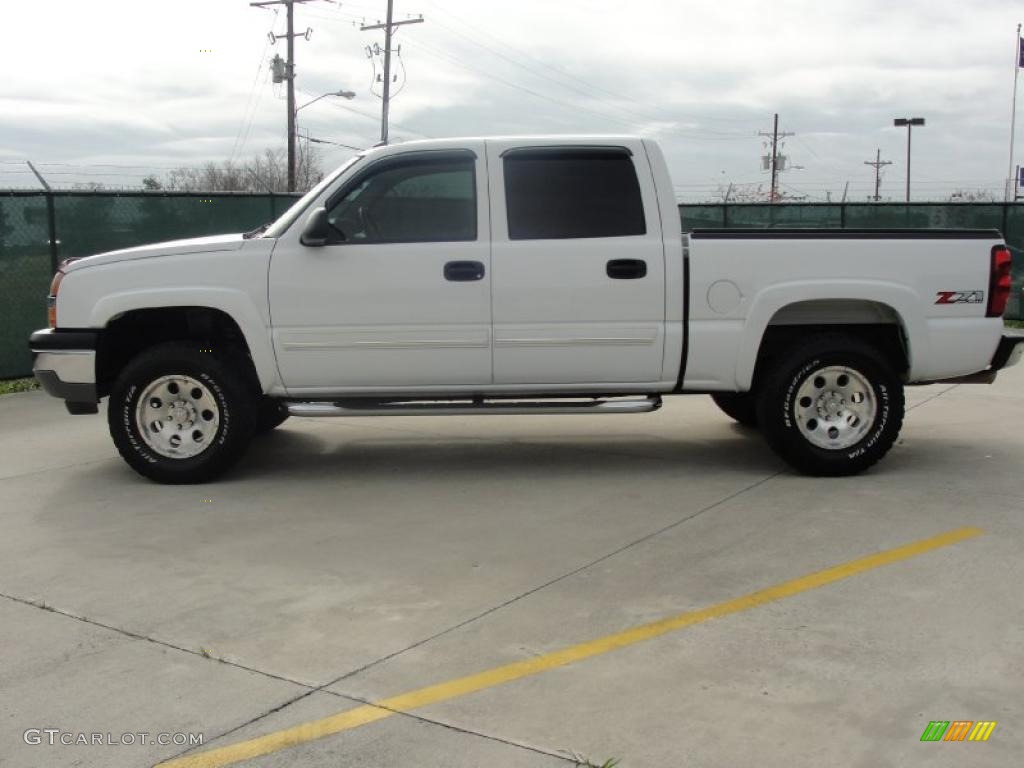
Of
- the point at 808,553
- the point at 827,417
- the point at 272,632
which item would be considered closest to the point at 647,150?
the point at 827,417

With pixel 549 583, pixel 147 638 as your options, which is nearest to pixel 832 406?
pixel 549 583

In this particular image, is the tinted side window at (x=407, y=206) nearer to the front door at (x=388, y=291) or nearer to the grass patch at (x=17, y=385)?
the front door at (x=388, y=291)

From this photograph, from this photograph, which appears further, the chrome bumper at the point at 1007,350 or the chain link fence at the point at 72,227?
the chain link fence at the point at 72,227

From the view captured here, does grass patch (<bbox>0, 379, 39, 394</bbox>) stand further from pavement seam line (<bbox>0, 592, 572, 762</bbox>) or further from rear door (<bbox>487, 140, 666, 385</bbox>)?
pavement seam line (<bbox>0, 592, 572, 762</bbox>)

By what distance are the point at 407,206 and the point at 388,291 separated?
55 centimetres

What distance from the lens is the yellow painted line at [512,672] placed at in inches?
138

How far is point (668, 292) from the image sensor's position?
6.65 metres

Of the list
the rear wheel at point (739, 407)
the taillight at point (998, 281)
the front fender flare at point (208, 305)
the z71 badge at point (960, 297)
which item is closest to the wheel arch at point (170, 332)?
the front fender flare at point (208, 305)

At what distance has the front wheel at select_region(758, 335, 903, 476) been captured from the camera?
6770mm

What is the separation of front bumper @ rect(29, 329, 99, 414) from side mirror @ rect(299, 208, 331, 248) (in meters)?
1.46

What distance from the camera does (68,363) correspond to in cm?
678

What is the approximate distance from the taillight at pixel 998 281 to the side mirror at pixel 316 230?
4058mm

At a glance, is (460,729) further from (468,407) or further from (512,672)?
(468,407)
